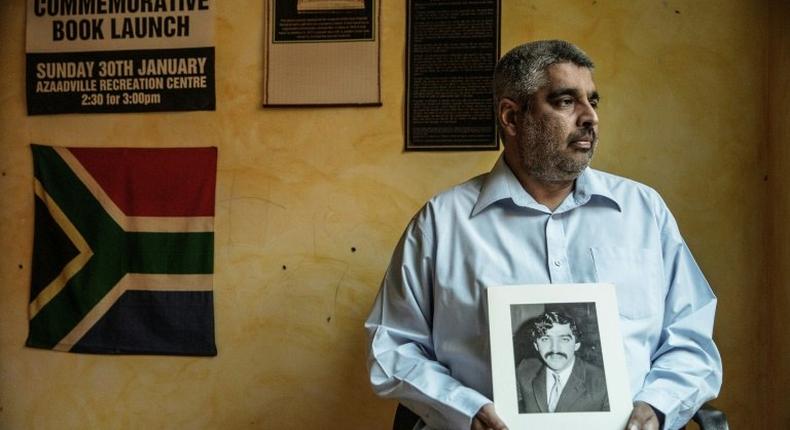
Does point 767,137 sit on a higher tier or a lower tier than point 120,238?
higher

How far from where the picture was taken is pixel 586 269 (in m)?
1.67

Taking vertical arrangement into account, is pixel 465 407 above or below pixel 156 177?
below

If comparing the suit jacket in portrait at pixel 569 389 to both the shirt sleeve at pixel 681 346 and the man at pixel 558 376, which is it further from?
the shirt sleeve at pixel 681 346

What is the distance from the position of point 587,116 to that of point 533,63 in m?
0.18

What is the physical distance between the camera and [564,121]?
5.52 feet

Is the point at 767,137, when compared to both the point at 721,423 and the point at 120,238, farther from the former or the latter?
the point at 120,238

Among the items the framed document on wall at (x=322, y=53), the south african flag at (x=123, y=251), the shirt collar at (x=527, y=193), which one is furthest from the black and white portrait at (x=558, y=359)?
the south african flag at (x=123, y=251)

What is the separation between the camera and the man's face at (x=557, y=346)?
57.4 inches

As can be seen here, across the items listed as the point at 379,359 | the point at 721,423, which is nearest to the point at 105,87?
the point at 379,359

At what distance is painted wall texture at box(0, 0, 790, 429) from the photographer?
6.79ft

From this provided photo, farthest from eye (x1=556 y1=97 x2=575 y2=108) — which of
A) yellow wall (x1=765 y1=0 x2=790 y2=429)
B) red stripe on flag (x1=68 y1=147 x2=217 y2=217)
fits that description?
red stripe on flag (x1=68 y1=147 x2=217 y2=217)

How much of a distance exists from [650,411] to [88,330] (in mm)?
1771

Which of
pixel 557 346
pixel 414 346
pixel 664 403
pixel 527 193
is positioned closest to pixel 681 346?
pixel 664 403

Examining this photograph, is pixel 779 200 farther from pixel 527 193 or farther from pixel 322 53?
pixel 322 53
